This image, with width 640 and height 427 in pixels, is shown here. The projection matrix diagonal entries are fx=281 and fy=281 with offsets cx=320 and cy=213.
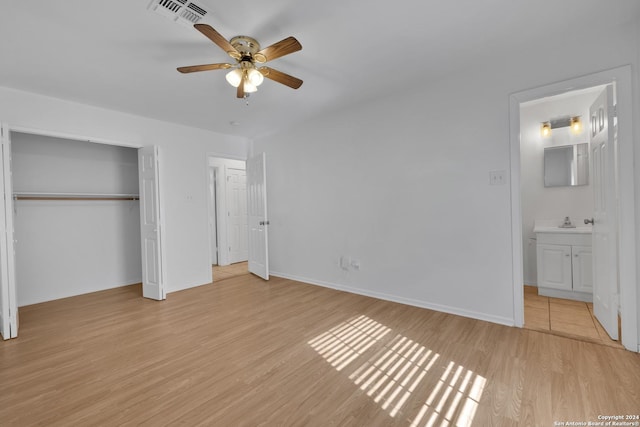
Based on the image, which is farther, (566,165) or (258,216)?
(258,216)

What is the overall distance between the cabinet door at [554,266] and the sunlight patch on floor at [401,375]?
226 centimetres

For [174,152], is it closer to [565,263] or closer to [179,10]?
[179,10]

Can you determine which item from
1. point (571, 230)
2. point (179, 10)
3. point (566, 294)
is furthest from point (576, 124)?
point (179, 10)

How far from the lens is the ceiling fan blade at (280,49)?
1.89 metres

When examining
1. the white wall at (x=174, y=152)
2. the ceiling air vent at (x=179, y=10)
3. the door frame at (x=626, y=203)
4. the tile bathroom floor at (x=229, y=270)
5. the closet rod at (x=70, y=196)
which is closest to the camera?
the ceiling air vent at (x=179, y=10)

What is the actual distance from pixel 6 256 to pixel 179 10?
2.89 m

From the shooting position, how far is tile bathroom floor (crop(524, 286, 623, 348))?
245 cm

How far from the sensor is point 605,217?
241 cm

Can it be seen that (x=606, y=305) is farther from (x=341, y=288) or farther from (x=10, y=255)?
(x=10, y=255)

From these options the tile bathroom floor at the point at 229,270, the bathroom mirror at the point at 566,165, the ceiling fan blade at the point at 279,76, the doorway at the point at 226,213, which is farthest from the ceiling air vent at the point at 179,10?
the bathroom mirror at the point at 566,165

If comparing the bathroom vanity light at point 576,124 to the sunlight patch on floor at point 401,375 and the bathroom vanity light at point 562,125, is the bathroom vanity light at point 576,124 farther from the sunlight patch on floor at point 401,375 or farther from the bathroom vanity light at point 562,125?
the sunlight patch on floor at point 401,375

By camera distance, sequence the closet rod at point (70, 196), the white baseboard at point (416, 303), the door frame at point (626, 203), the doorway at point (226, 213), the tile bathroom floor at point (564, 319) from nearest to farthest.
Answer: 1. the door frame at point (626, 203)
2. the tile bathroom floor at point (564, 319)
3. the white baseboard at point (416, 303)
4. the closet rod at point (70, 196)
5. the doorway at point (226, 213)

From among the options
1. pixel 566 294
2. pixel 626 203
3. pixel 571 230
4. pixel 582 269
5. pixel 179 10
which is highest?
pixel 179 10

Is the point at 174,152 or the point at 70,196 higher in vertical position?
the point at 174,152
